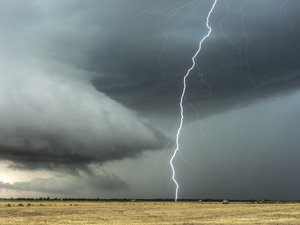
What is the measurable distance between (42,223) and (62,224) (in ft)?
8.34

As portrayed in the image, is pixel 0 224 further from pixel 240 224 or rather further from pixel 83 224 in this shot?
pixel 240 224

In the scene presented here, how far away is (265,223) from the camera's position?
128 feet

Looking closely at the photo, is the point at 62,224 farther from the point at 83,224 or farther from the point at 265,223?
the point at 265,223

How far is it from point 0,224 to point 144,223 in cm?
1173

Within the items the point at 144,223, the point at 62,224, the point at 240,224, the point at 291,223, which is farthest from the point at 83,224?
the point at 291,223

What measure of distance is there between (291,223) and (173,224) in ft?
30.4

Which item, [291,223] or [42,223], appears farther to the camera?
[42,223]

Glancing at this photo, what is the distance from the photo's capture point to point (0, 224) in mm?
38812

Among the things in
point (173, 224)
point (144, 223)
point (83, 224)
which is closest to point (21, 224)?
point (83, 224)

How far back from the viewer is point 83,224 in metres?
39.0

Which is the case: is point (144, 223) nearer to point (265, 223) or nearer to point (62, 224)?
point (62, 224)

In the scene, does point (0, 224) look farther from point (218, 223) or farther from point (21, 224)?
point (218, 223)

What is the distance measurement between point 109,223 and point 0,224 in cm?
884

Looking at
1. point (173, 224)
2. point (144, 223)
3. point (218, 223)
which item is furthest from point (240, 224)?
point (144, 223)
